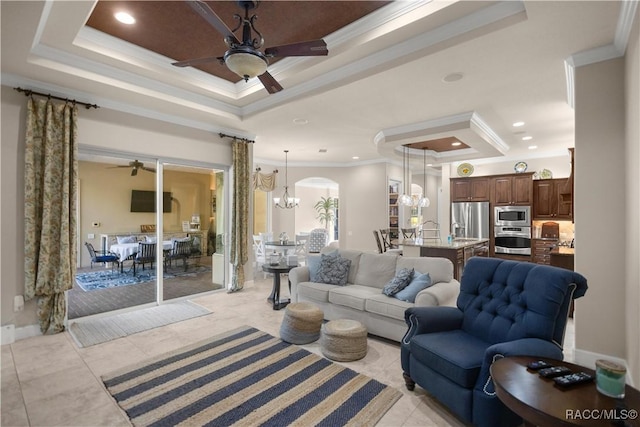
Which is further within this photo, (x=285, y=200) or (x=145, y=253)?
(x=285, y=200)

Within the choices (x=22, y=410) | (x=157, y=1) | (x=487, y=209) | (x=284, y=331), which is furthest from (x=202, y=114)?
(x=487, y=209)

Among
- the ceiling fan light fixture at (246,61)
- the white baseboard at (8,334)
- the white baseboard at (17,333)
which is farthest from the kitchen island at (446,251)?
the white baseboard at (8,334)

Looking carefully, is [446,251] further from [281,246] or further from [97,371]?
[97,371]

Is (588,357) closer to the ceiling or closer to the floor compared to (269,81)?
closer to the floor

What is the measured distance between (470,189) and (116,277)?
8448mm

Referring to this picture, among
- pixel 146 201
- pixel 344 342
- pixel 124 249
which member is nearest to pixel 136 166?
pixel 146 201

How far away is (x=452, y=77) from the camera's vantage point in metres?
A: 3.64

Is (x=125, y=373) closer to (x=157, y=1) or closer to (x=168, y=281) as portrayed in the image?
(x=168, y=281)

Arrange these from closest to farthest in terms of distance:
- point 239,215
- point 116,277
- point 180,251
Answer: point 180,251 → point 239,215 → point 116,277

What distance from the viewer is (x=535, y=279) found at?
221 centimetres

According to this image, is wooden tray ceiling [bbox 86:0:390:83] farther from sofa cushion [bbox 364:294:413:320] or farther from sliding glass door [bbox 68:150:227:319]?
sofa cushion [bbox 364:294:413:320]

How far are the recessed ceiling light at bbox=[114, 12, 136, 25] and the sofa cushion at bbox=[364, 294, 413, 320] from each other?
3.86 m

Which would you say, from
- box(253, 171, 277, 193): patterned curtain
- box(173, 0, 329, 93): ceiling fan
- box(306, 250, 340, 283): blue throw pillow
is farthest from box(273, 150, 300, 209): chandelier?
box(173, 0, 329, 93): ceiling fan

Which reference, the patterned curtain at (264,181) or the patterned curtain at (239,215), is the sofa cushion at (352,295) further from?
the patterned curtain at (264,181)
